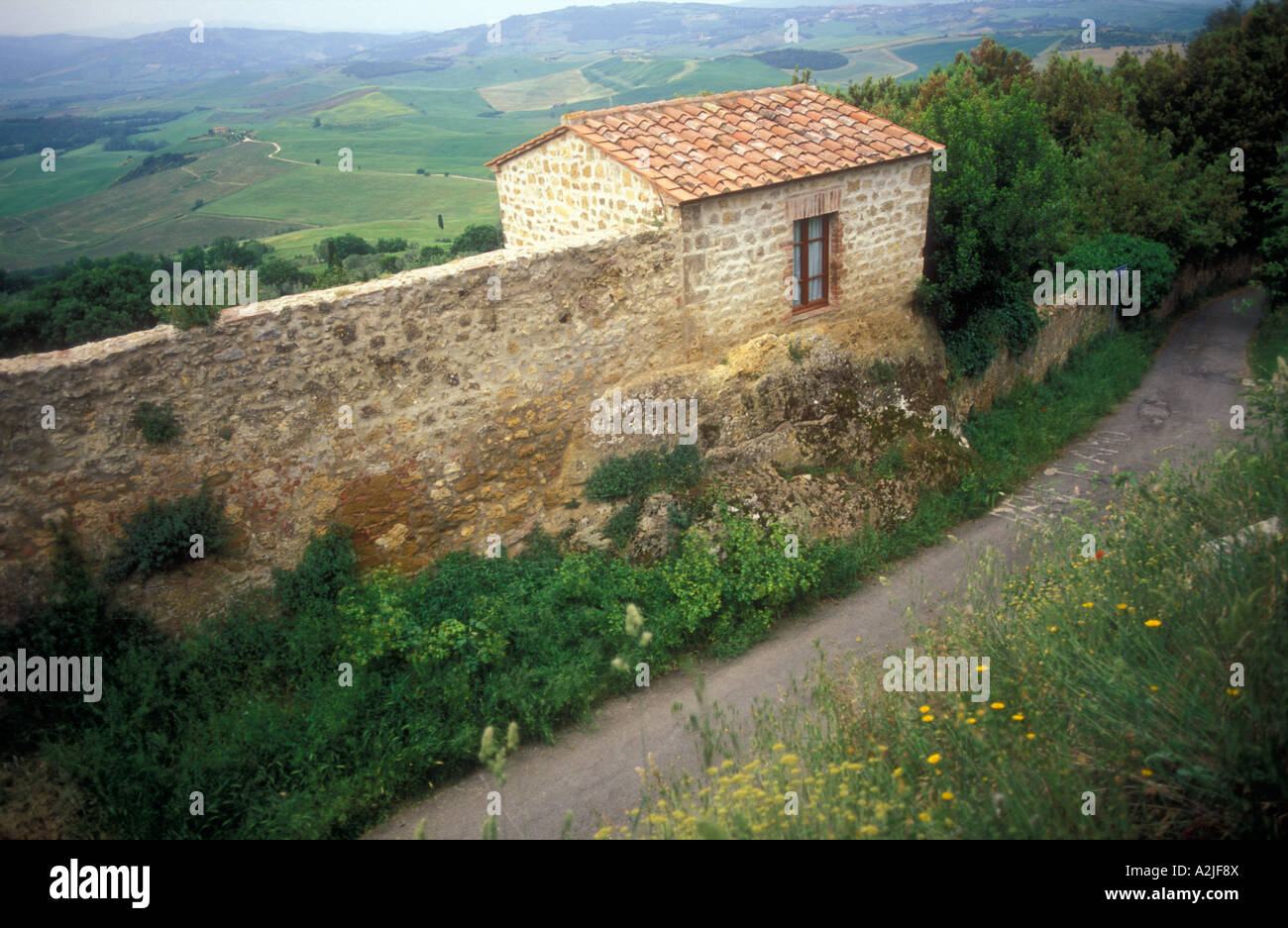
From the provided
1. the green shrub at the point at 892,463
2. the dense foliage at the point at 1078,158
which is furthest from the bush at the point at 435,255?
the green shrub at the point at 892,463

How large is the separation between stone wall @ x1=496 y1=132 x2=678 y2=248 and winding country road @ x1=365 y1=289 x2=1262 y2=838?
195 inches

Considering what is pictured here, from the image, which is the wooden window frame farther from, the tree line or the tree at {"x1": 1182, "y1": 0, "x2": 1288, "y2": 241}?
the tree at {"x1": 1182, "y1": 0, "x2": 1288, "y2": 241}

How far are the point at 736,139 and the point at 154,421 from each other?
7.46 meters

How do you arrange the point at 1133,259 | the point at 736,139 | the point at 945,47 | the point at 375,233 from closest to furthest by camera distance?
the point at 736,139, the point at 1133,259, the point at 375,233, the point at 945,47

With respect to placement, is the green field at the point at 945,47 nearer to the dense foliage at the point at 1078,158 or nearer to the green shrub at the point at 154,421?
the dense foliage at the point at 1078,158

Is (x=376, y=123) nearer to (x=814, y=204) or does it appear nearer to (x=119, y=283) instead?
(x=119, y=283)

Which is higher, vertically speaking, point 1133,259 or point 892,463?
point 1133,259

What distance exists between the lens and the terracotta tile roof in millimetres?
9359

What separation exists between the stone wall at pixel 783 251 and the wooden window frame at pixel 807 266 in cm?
9

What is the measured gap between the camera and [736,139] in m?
10.3

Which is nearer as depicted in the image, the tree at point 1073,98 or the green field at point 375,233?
the tree at point 1073,98

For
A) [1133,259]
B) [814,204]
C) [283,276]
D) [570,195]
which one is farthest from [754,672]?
[1133,259]

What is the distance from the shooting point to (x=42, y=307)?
16.5m

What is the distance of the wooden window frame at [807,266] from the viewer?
34.0 feet
